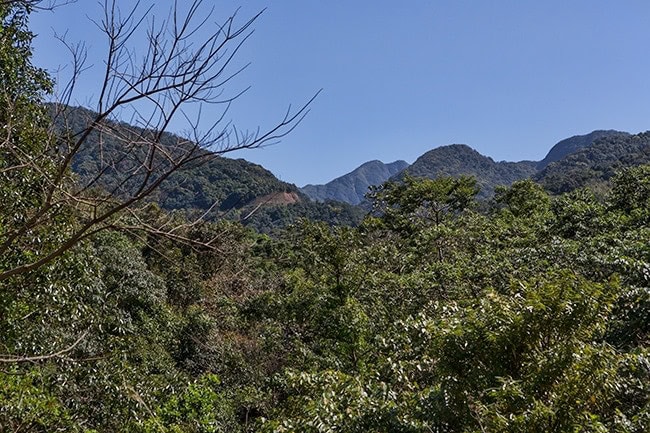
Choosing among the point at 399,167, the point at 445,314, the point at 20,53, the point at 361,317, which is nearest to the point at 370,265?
the point at 361,317

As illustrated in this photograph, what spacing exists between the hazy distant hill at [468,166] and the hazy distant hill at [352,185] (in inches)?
1567

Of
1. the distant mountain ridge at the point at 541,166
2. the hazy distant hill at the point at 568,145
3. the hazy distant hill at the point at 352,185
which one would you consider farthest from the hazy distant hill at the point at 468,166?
the hazy distant hill at the point at 352,185

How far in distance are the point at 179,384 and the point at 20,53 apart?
19.3 feet

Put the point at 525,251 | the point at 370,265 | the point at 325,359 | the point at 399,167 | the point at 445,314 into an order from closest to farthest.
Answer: the point at 445,314 → the point at 325,359 → the point at 525,251 → the point at 370,265 → the point at 399,167

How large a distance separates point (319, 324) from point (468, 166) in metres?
118

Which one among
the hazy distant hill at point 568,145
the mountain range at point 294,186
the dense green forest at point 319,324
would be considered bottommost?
the dense green forest at point 319,324

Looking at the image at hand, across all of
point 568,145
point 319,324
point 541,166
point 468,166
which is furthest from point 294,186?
point 568,145

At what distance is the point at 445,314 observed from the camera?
5.29 metres

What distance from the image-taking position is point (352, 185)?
7141 inches

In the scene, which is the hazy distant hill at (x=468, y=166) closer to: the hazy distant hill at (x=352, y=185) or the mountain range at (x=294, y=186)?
the mountain range at (x=294, y=186)

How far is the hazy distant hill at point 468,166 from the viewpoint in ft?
380

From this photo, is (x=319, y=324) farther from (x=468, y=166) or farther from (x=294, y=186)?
(x=468, y=166)

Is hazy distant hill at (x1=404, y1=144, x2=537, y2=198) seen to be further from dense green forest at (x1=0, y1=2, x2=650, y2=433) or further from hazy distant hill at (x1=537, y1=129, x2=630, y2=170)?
dense green forest at (x1=0, y1=2, x2=650, y2=433)

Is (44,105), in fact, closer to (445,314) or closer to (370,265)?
(445,314)
